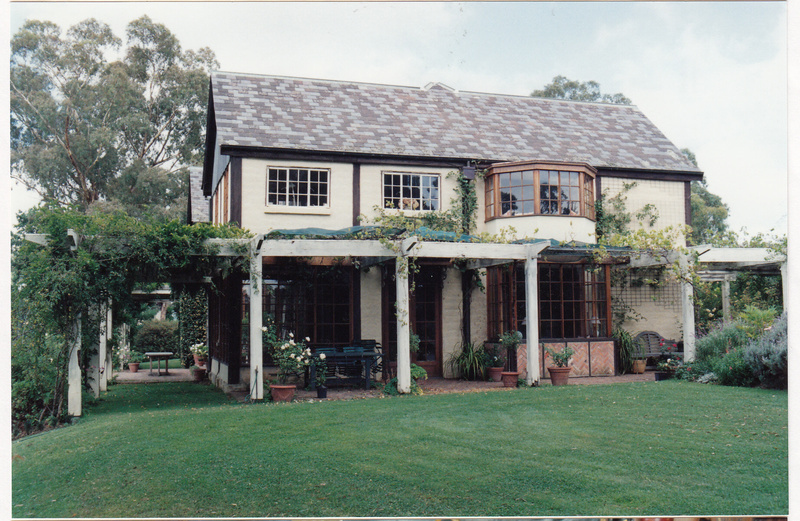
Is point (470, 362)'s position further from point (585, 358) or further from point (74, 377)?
point (74, 377)

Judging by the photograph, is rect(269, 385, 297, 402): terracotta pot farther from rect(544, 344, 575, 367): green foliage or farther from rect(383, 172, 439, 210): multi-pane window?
rect(544, 344, 575, 367): green foliage

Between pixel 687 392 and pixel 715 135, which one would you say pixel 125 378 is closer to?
pixel 687 392

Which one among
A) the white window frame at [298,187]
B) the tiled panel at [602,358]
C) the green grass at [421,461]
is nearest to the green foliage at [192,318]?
the white window frame at [298,187]

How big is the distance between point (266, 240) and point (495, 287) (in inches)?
216

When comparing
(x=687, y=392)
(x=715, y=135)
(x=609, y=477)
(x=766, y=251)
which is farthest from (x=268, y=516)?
(x=766, y=251)

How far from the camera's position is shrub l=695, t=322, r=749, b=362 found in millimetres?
12117

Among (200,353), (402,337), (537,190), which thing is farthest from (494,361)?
Answer: (200,353)

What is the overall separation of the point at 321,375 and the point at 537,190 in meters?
5.97

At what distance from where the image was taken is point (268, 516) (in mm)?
5430

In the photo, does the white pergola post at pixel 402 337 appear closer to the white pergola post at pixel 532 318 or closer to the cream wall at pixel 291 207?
the white pergola post at pixel 532 318

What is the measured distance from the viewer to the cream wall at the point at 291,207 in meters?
12.7

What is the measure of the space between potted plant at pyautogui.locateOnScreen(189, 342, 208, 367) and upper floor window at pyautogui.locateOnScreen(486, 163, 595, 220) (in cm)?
896

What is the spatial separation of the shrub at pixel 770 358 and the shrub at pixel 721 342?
1147 millimetres

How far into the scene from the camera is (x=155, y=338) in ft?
78.1
